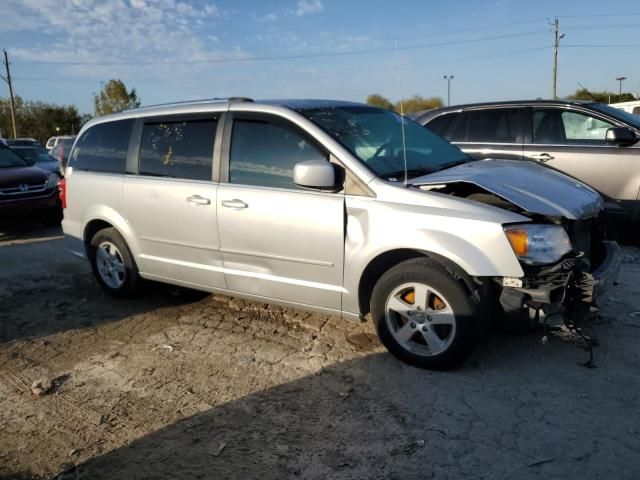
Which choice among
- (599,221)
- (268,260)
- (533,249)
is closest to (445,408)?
(533,249)

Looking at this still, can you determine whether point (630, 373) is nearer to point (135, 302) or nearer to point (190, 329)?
point (190, 329)

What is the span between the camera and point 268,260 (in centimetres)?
414

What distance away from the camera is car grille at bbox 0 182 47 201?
30.6 feet

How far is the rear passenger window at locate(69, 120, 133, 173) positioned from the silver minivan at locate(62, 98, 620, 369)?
40 millimetres

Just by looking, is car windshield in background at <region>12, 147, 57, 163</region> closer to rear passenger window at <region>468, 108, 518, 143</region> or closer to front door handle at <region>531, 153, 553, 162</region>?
rear passenger window at <region>468, 108, 518, 143</region>

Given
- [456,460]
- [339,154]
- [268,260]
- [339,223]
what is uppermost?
[339,154]

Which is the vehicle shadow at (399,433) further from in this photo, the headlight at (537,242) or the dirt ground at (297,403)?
the headlight at (537,242)

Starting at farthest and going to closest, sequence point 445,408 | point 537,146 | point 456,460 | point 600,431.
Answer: point 537,146
point 445,408
point 600,431
point 456,460

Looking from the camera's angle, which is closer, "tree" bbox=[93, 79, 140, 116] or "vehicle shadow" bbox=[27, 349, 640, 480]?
"vehicle shadow" bbox=[27, 349, 640, 480]

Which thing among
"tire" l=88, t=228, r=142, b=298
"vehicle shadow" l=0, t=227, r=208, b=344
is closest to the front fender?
"vehicle shadow" l=0, t=227, r=208, b=344

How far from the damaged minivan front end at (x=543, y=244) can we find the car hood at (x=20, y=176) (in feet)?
26.9

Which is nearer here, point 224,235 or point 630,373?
point 630,373

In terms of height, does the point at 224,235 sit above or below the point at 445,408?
above

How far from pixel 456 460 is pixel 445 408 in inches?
19.1
